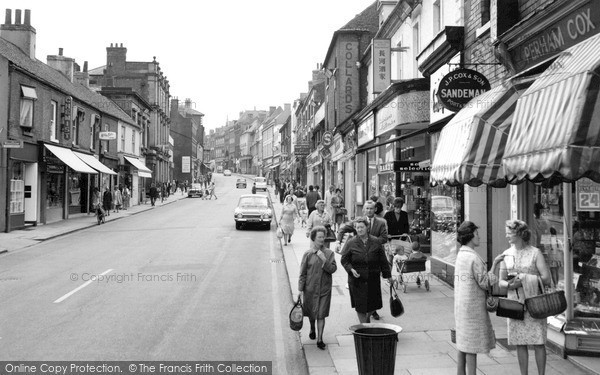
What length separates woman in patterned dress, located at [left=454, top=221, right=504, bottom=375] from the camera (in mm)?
5152

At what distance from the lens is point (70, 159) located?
25.6 metres

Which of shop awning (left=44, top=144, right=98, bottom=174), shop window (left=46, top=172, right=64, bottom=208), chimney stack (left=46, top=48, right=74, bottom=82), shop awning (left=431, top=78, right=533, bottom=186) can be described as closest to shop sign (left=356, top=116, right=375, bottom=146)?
shop awning (left=431, top=78, right=533, bottom=186)

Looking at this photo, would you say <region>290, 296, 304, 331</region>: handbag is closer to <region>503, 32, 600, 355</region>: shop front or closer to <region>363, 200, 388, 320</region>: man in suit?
<region>503, 32, 600, 355</region>: shop front

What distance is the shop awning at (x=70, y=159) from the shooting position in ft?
79.7

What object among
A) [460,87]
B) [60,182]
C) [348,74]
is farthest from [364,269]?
[60,182]

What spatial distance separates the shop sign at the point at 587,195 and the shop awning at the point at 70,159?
76.3ft

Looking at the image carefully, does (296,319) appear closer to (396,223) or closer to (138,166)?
(396,223)

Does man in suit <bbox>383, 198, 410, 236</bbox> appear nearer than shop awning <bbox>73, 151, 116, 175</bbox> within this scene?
Yes

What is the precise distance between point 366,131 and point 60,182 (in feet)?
55.6

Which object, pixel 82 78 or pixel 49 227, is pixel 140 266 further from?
pixel 82 78

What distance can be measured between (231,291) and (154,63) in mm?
52207

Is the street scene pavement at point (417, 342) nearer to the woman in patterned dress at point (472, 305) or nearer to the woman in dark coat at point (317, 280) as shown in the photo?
the woman in dark coat at point (317, 280)

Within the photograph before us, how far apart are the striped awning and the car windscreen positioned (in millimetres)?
18884

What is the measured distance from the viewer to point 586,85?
4512 millimetres
